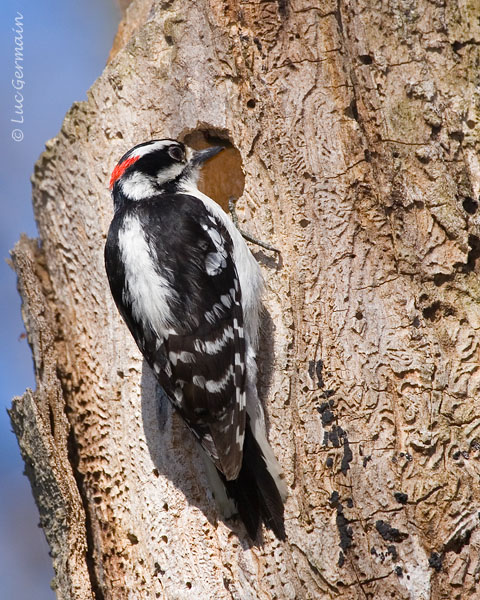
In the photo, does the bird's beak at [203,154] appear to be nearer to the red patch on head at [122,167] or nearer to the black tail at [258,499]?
the red patch on head at [122,167]

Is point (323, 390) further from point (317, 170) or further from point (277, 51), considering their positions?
point (277, 51)

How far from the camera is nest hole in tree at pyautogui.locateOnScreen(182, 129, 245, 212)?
3492 millimetres

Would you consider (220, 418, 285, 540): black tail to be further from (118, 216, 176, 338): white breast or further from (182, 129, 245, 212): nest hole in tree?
(182, 129, 245, 212): nest hole in tree

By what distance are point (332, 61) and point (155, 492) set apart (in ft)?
6.79

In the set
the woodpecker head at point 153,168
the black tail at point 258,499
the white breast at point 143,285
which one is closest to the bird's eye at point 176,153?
the woodpecker head at point 153,168

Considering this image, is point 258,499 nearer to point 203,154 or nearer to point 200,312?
point 200,312

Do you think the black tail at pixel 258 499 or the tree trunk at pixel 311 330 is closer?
the tree trunk at pixel 311 330

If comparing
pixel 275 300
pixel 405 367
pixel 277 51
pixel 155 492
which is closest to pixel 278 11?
pixel 277 51

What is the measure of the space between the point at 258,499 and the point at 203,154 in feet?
5.42

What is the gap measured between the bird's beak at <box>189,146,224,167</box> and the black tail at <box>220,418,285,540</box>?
4.64ft

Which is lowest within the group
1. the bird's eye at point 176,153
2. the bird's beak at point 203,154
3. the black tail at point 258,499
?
the black tail at point 258,499

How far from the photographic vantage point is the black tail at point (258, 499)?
279 cm

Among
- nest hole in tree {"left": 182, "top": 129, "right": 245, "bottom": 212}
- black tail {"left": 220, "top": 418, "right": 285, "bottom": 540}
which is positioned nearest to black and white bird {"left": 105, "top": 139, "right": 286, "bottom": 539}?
black tail {"left": 220, "top": 418, "right": 285, "bottom": 540}

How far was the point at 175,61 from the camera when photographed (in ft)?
11.4
